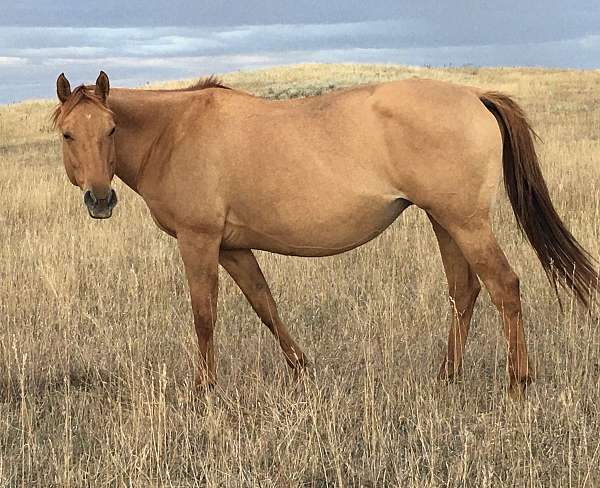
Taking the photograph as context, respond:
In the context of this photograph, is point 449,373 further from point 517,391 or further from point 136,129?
point 136,129

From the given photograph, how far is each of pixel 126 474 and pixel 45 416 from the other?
1.20 m

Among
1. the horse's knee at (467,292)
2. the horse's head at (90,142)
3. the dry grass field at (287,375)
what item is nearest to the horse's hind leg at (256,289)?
the dry grass field at (287,375)

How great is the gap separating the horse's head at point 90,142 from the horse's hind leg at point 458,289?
226 centimetres

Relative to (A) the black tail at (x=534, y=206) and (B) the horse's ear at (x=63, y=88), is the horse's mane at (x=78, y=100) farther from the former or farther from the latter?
(A) the black tail at (x=534, y=206)

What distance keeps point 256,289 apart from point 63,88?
1.89 meters

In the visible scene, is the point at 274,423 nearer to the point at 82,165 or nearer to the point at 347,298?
the point at 82,165

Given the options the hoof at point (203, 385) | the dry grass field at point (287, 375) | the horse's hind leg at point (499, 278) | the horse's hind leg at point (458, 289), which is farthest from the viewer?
the horse's hind leg at point (458, 289)

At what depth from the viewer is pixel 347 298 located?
243 inches

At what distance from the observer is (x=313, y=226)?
421 centimetres

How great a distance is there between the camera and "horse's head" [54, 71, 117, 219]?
3.98 m

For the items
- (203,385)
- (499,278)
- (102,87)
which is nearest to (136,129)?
(102,87)

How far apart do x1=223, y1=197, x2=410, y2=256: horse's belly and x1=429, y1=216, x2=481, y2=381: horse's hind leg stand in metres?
0.58

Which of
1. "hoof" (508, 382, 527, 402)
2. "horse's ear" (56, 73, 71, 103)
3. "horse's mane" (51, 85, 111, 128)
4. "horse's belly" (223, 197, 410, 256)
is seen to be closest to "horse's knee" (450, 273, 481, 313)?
"hoof" (508, 382, 527, 402)

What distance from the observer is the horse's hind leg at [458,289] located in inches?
182
